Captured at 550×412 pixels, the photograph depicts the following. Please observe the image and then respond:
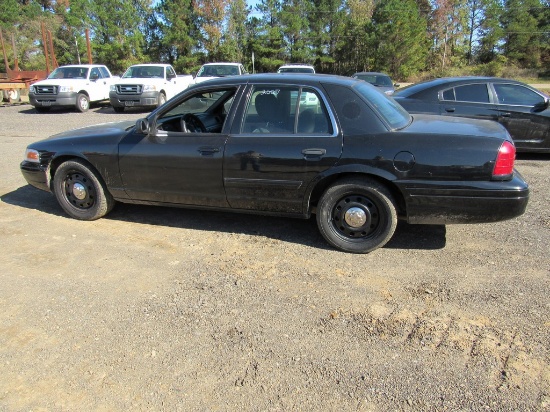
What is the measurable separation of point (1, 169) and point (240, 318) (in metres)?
6.58

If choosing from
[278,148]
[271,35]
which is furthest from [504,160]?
[271,35]

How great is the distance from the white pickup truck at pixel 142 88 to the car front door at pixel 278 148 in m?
12.7

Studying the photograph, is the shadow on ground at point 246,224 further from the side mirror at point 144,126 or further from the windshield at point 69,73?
the windshield at point 69,73

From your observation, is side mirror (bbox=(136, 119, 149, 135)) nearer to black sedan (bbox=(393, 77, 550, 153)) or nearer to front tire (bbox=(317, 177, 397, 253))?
front tire (bbox=(317, 177, 397, 253))

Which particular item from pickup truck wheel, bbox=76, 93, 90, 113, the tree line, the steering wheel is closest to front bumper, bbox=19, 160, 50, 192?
the steering wheel

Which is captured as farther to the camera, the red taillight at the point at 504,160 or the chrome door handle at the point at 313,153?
the chrome door handle at the point at 313,153

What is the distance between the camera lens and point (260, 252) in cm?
421

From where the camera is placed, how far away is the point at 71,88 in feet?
54.1

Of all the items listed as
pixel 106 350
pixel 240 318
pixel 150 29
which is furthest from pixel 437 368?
pixel 150 29

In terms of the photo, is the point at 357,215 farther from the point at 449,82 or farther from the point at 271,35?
the point at 271,35

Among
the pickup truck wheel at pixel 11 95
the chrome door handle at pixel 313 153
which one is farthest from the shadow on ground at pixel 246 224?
the pickup truck wheel at pixel 11 95

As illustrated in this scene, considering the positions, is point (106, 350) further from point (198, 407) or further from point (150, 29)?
point (150, 29)

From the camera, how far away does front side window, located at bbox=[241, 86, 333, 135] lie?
161 inches

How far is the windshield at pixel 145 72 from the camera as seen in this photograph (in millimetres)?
16922
